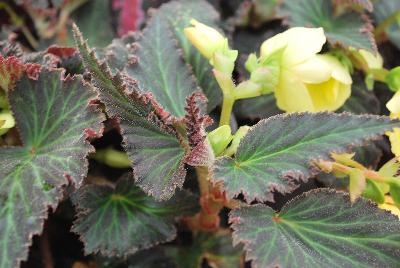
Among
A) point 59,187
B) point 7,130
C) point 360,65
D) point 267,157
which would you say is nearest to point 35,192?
point 59,187

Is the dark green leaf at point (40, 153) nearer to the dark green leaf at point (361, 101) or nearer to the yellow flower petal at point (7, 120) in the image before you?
the yellow flower petal at point (7, 120)

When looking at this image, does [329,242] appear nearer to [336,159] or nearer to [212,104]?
[336,159]

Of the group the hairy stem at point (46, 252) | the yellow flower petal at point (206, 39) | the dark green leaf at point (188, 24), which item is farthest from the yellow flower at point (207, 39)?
the hairy stem at point (46, 252)

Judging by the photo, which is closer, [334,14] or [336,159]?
[336,159]

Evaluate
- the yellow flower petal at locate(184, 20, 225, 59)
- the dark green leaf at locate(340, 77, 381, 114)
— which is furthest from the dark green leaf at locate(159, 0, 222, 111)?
the dark green leaf at locate(340, 77, 381, 114)

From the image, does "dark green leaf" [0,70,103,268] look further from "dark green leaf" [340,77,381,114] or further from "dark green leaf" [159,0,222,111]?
"dark green leaf" [340,77,381,114]

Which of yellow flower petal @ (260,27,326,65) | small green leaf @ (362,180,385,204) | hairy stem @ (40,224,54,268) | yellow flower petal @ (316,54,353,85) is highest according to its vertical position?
yellow flower petal @ (260,27,326,65)
